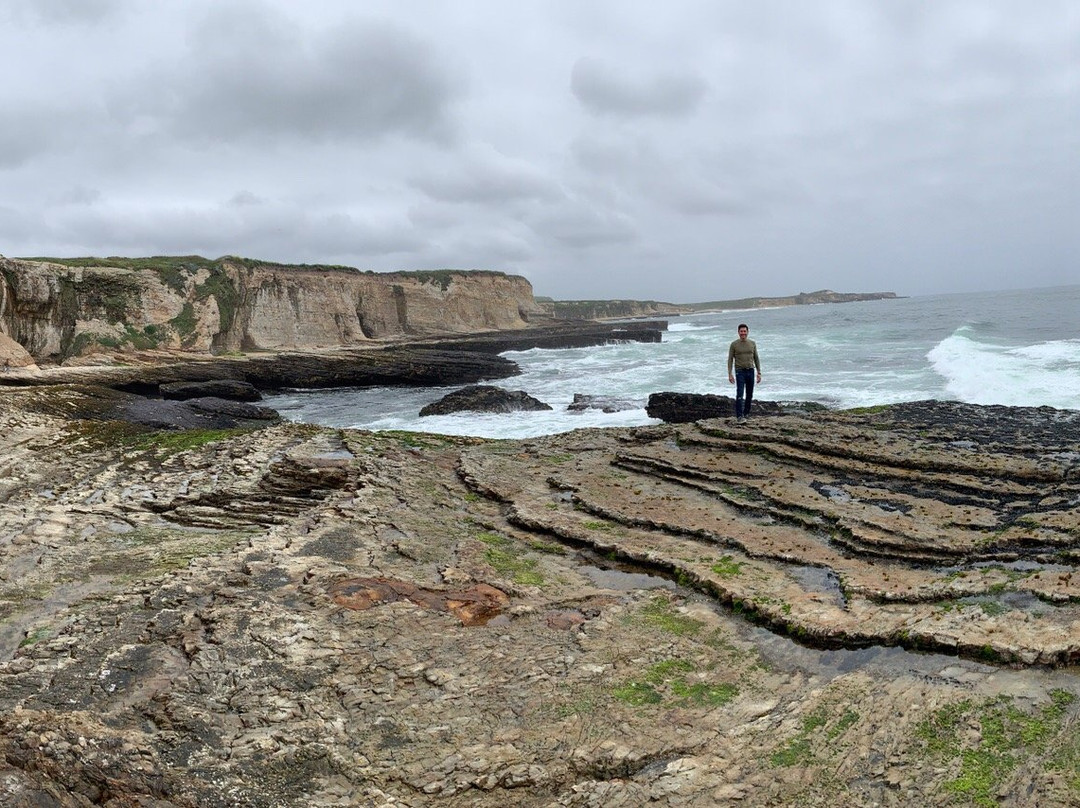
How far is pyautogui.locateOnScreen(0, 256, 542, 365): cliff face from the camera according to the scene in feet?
109

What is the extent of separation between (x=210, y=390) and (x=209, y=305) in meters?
14.2

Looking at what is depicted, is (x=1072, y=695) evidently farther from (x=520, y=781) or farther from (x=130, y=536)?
(x=130, y=536)

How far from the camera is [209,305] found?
43.8 meters

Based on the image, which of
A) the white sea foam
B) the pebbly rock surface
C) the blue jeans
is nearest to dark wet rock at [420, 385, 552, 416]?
the blue jeans

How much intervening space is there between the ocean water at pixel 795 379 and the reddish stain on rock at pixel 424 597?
46.4ft

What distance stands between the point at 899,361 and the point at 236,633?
38.5 m

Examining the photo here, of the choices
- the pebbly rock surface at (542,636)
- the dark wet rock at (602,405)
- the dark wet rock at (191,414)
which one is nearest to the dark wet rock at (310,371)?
the dark wet rock at (191,414)

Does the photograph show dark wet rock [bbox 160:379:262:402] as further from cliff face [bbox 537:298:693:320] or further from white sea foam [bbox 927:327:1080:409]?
cliff face [bbox 537:298:693:320]

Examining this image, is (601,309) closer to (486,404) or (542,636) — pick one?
(486,404)

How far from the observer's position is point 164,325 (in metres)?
40.1

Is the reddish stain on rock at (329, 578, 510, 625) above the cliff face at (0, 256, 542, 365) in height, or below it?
below

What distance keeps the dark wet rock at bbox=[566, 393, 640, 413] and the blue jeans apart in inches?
325

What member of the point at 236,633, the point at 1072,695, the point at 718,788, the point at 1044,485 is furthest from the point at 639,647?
the point at 1044,485

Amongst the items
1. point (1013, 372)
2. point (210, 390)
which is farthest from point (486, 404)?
point (1013, 372)
